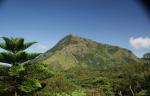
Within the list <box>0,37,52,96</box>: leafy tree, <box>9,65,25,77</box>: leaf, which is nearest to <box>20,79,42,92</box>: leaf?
<box>0,37,52,96</box>: leafy tree

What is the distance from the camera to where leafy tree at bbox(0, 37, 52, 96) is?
20.8 m

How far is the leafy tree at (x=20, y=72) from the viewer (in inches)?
818

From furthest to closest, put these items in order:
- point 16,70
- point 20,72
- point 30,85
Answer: point 30,85, point 20,72, point 16,70

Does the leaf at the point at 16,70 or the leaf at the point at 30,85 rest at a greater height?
the leaf at the point at 16,70

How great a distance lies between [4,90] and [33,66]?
2577 mm

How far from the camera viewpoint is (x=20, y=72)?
20359 millimetres

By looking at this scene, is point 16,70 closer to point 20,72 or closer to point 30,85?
point 20,72

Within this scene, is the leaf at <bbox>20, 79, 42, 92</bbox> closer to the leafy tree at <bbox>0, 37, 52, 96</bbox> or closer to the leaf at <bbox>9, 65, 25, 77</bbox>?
the leafy tree at <bbox>0, 37, 52, 96</bbox>

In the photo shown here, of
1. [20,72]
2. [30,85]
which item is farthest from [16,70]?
[30,85]

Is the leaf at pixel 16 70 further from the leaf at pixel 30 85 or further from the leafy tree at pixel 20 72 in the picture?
the leaf at pixel 30 85

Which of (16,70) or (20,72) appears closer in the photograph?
(16,70)

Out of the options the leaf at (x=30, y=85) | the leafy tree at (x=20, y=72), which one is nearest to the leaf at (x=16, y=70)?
the leafy tree at (x=20, y=72)

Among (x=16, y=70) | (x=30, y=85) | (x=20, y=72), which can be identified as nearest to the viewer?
(x=16, y=70)

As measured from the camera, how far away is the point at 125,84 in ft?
240
